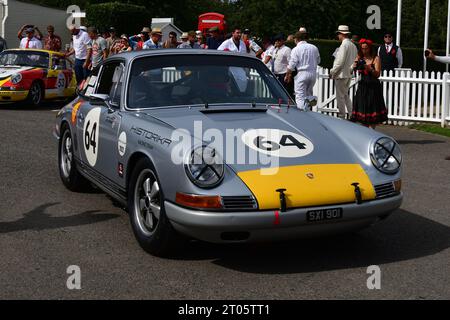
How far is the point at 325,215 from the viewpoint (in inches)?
193

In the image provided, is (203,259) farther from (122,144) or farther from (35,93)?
(35,93)

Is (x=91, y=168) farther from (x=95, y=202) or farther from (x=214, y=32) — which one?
(x=214, y=32)

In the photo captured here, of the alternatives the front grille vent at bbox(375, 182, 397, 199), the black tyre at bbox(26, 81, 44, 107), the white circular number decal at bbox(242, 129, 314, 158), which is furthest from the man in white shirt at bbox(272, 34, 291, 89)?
the front grille vent at bbox(375, 182, 397, 199)

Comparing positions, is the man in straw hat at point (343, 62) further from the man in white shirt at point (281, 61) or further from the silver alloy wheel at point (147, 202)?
the silver alloy wheel at point (147, 202)

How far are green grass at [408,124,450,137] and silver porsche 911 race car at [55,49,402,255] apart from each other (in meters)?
6.97

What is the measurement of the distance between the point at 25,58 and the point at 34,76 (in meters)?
0.78

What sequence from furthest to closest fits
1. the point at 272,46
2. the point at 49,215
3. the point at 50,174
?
the point at 272,46 < the point at 50,174 < the point at 49,215

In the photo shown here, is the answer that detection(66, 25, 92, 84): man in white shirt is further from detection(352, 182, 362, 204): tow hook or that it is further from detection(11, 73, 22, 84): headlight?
detection(352, 182, 362, 204): tow hook

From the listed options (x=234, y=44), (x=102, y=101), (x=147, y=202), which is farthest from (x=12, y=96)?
(x=147, y=202)

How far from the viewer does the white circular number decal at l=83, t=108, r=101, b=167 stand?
6574mm

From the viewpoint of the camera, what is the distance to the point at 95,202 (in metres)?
7.20
